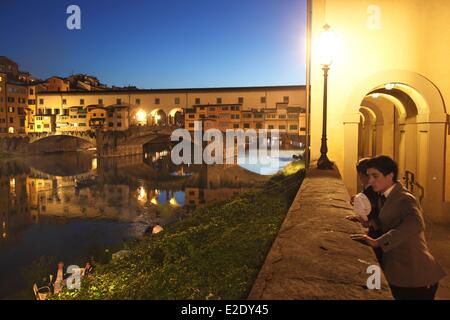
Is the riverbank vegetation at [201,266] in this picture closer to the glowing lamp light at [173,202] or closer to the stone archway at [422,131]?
the stone archway at [422,131]

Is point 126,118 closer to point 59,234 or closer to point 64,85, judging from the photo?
point 64,85

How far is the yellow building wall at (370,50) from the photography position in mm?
8578

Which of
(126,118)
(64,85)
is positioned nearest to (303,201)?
A: (126,118)

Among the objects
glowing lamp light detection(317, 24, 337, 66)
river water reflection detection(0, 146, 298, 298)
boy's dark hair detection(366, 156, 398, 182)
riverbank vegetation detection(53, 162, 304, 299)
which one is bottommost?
river water reflection detection(0, 146, 298, 298)

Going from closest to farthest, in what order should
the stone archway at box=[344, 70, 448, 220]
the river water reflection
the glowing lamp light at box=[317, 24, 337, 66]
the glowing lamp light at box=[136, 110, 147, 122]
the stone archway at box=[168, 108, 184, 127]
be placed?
the glowing lamp light at box=[317, 24, 337, 66] → the stone archway at box=[344, 70, 448, 220] → the river water reflection → the stone archway at box=[168, 108, 184, 127] → the glowing lamp light at box=[136, 110, 147, 122]

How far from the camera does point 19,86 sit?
70.5 m

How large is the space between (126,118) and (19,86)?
75.6ft

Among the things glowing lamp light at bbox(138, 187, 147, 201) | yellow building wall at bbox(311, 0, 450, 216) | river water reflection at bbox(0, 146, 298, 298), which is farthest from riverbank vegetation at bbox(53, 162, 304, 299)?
glowing lamp light at bbox(138, 187, 147, 201)

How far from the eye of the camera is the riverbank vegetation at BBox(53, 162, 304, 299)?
4.09 meters

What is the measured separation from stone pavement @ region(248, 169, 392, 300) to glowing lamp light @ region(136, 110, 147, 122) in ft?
226

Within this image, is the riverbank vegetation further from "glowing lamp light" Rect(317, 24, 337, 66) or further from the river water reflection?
the river water reflection

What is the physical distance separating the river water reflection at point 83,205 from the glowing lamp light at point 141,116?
24.7m

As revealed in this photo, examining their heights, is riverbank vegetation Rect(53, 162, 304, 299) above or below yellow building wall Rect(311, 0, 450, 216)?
below

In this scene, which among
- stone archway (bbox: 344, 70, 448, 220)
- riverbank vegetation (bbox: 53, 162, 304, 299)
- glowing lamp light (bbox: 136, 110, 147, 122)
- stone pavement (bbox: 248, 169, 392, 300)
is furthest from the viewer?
glowing lamp light (bbox: 136, 110, 147, 122)
